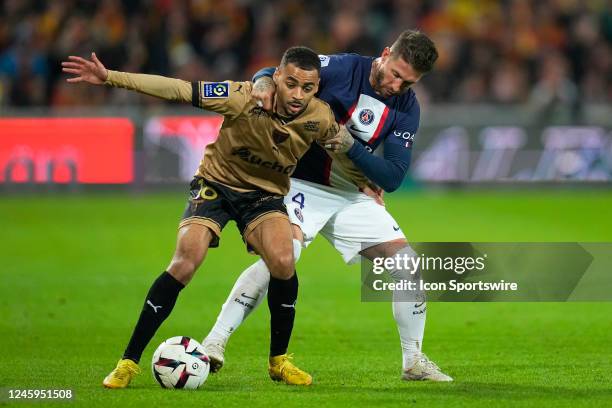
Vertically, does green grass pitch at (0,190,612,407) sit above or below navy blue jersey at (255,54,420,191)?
below

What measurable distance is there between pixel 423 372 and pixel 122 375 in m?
1.82

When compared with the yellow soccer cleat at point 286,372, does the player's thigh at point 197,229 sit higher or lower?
higher

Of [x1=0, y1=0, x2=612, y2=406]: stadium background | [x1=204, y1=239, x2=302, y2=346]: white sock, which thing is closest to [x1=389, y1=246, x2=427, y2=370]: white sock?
[x1=204, y1=239, x2=302, y2=346]: white sock

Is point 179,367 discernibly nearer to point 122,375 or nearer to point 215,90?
point 122,375

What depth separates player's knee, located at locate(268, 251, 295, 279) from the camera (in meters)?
6.77

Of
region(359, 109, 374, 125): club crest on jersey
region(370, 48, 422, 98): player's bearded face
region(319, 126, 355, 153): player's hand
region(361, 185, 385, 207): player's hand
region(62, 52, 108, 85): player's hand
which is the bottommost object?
region(361, 185, 385, 207): player's hand

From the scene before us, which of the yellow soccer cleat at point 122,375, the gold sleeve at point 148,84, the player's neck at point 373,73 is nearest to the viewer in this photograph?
the gold sleeve at point 148,84

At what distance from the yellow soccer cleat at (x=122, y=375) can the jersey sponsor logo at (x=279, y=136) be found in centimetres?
154

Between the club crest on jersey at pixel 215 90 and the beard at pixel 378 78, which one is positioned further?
the beard at pixel 378 78

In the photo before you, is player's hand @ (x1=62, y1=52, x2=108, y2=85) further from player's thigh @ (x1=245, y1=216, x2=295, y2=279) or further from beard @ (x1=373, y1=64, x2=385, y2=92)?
beard @ (x1=373, y1=64, x2=385, y2=92)

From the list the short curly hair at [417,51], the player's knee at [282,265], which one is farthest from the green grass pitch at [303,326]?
the short curly hair at [417,51]

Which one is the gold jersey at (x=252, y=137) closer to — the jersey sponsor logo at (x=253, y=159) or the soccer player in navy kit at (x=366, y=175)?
the jersey sponsor logo at (x=253, y=159)

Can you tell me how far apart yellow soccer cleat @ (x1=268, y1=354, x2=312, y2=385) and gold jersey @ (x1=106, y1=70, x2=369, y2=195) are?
1.02m

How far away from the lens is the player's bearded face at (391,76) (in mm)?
7004
